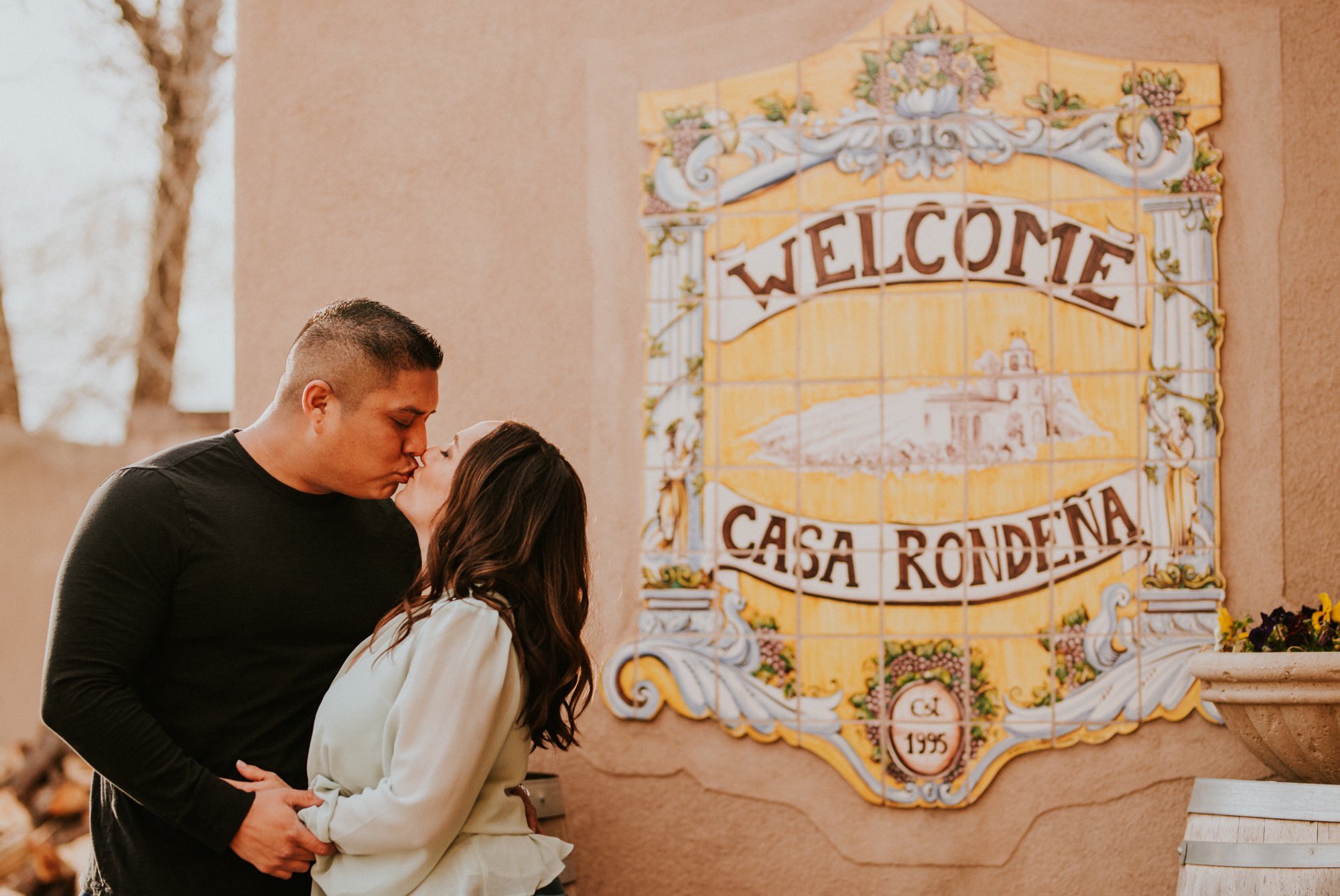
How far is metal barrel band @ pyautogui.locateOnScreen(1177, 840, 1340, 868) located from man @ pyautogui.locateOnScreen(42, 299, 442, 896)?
1646 mm

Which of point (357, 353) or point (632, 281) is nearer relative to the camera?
point (357, 353)

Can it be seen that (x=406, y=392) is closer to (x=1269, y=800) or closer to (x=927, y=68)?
(x=927, y=68)

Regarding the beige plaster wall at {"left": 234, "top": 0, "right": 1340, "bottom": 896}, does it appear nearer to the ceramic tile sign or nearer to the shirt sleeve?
the ceramic tile sign

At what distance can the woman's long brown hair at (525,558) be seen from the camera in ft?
7.36

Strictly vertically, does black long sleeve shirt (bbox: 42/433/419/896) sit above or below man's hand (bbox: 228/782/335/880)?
above

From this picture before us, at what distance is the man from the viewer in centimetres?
225

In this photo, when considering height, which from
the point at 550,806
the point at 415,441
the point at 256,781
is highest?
the point at 415,441

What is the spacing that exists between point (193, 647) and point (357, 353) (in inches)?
24.4

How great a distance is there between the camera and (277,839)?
2.24 metres

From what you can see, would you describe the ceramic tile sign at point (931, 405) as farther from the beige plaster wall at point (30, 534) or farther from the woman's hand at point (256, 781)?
the beige plaster wall at point (30, 534)

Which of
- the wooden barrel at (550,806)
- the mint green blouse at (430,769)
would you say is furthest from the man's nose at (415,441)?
the wooden barrel at (550,806)

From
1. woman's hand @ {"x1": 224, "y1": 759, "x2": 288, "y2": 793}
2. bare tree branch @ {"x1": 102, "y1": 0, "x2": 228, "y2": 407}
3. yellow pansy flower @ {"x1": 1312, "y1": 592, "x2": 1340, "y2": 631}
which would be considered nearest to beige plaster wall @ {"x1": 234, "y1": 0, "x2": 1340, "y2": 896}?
yellow pansy flower @ {"x1": 1312, "y1": 592, "x2": 1340, "y2": 631}

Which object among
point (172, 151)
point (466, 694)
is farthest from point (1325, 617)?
point (172, 151)

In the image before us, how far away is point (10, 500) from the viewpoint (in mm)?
6949
